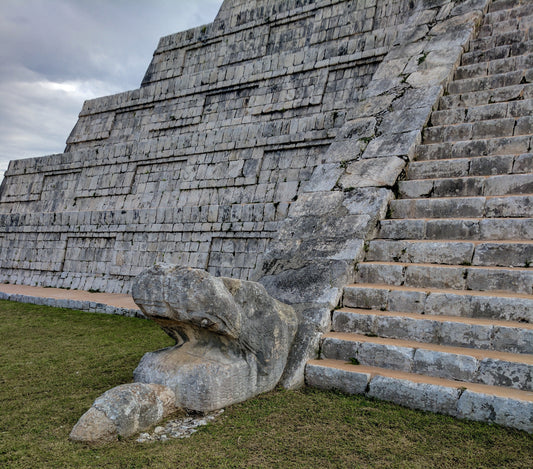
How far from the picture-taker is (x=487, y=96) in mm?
5902

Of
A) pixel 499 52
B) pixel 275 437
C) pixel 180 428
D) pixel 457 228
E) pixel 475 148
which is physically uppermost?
pixel 499 52

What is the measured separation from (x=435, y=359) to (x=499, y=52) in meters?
5.23

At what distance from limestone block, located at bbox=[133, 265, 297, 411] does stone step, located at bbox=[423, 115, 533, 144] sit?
323 cm

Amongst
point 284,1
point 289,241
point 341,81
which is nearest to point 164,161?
point 341,81

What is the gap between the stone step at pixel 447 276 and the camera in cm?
378

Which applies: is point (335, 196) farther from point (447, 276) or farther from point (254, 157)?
point (254, 157)

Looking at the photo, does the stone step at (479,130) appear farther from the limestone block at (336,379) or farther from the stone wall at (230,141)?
the limestone block at (336,379)

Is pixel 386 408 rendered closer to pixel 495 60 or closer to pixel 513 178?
pixel 513 178

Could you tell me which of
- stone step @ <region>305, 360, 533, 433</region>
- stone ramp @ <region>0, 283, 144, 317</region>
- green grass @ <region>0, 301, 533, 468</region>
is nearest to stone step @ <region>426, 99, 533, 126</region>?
stone step @ <region>305, 360, 533, 433</region>

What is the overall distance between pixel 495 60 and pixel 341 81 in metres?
4.10

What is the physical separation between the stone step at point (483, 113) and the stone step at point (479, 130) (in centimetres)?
7

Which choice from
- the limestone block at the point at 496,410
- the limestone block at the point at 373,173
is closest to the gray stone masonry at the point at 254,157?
the limestone block at the point at 373,173

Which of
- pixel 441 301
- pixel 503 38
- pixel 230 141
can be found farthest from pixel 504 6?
pixel 441 301

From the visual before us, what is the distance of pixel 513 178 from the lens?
4.61 meters
